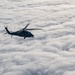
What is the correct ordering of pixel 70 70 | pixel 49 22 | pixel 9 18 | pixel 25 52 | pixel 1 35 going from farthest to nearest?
pixel 9 18
pixel 49 22
pixel 1 35
pixel 25 52
pixel 70 70

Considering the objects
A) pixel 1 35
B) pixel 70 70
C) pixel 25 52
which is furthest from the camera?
pixel 1 35

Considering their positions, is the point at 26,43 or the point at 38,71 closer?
the point at 38,71

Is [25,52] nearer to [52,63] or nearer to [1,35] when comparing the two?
[52,63]

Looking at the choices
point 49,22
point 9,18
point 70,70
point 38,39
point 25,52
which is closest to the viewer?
point 70,70

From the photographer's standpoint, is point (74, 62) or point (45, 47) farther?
point (45, 47)

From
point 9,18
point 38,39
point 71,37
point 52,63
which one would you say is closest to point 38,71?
point 52,63

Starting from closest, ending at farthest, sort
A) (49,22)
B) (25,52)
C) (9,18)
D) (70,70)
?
(70,70) → (25,52) → (49,22) → (9,18)

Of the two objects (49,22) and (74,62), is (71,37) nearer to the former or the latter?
(74,62)

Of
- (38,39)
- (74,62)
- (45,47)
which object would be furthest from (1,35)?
(74,62)
